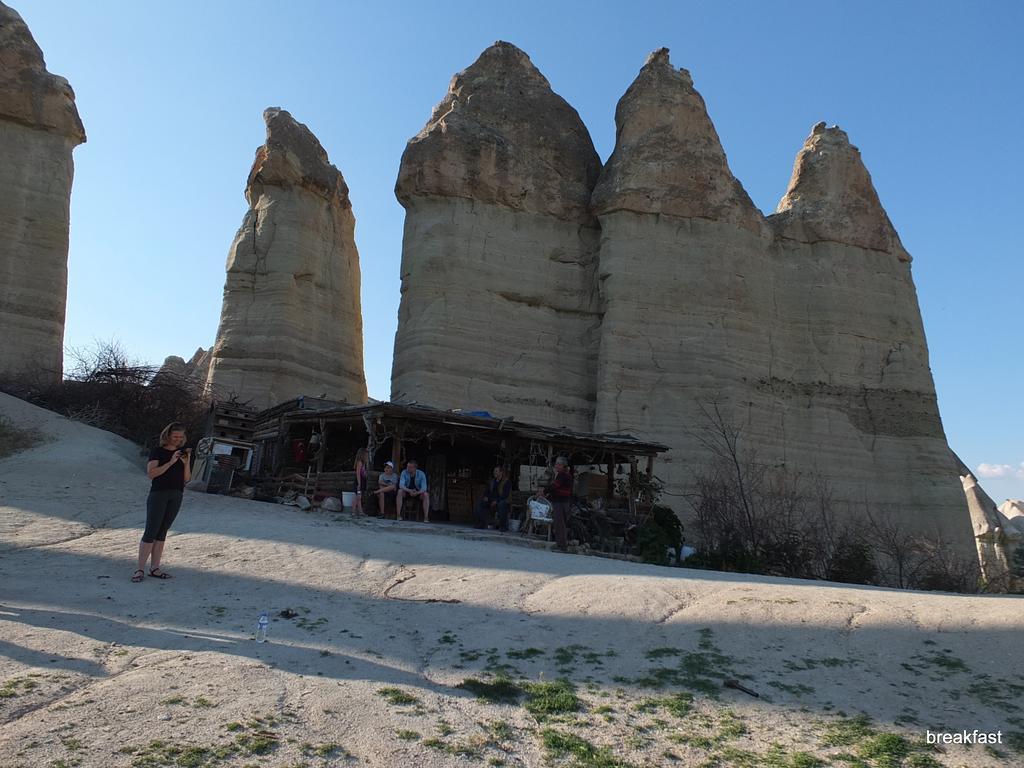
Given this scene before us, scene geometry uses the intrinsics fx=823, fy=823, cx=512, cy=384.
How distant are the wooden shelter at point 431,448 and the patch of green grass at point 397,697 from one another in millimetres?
9420

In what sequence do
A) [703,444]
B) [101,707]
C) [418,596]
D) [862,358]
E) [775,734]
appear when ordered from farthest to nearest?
[862,358], [703,444], [418,596], [775,734], [101,707]

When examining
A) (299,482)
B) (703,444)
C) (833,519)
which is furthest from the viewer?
(703,444)

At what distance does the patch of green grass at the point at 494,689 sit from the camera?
5.05 metres

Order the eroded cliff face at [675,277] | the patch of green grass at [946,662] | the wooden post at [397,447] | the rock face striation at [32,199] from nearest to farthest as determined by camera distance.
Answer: the patch of green grass at [946,662], the wooden post at [397,447], the eroded cliff face at [675,277], the rock face striation at [32,199]

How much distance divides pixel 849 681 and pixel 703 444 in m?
16.2

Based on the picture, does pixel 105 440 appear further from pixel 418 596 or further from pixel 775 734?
pixel 775 734

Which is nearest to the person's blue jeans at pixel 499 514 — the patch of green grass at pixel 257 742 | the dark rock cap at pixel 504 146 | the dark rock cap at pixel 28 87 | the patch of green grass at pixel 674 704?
the patch of green grass at pixel 674 704

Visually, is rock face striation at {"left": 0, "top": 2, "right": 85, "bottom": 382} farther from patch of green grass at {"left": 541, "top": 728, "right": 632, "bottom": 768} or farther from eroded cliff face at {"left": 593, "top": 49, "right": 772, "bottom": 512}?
patch of green grass at {"left": 541, "top": 728, "right": 632, "bottom": 768}

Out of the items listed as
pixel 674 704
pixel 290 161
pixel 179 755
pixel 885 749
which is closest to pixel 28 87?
pixel 290 161

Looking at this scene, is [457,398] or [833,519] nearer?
[833,519]

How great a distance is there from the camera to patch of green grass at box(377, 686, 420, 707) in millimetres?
4859

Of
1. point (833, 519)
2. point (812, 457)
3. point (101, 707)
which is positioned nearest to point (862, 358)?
point (812, 457)

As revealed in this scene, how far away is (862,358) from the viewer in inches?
949

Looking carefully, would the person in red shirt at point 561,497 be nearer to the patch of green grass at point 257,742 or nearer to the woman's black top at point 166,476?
the woman's black top at point 166,476
